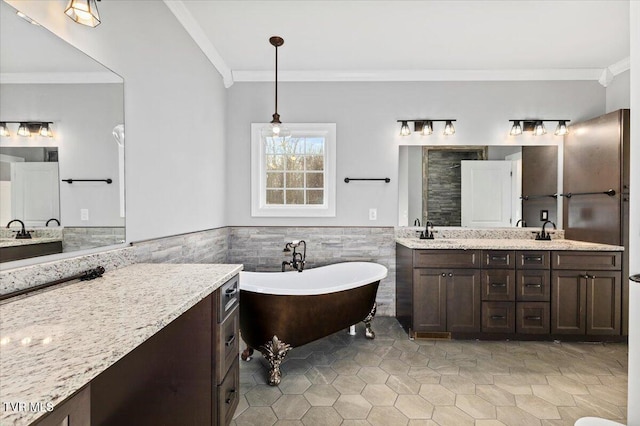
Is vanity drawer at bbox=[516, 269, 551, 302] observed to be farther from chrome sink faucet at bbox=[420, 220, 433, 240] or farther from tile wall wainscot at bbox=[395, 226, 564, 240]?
chrome sink faucet at bbox=[420, 220, 433, 240]

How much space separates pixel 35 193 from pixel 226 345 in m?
1.08

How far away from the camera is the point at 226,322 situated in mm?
1688

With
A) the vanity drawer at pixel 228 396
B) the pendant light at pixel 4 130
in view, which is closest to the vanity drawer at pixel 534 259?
the vanity drawer at pixel 228 396

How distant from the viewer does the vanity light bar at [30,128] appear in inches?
45.8

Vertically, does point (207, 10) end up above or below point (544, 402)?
above

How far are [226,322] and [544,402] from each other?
6.79ft

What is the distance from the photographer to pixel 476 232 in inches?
142

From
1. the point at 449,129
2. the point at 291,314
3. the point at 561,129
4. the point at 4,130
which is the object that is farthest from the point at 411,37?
the point at 4,130

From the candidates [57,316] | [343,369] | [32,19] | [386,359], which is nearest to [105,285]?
[57,316]

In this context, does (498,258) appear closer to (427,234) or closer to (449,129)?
(427,234)

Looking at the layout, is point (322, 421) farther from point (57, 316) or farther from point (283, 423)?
point (57, 316)

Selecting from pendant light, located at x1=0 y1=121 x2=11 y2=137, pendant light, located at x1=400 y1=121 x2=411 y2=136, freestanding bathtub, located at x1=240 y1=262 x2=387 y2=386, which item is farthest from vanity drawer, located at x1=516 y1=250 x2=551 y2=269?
pendant light, located at x1=0 y1=121 x2=11 y2=137

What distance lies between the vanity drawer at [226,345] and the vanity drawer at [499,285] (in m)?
2.33

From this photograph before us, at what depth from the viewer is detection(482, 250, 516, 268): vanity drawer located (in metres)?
3.01
